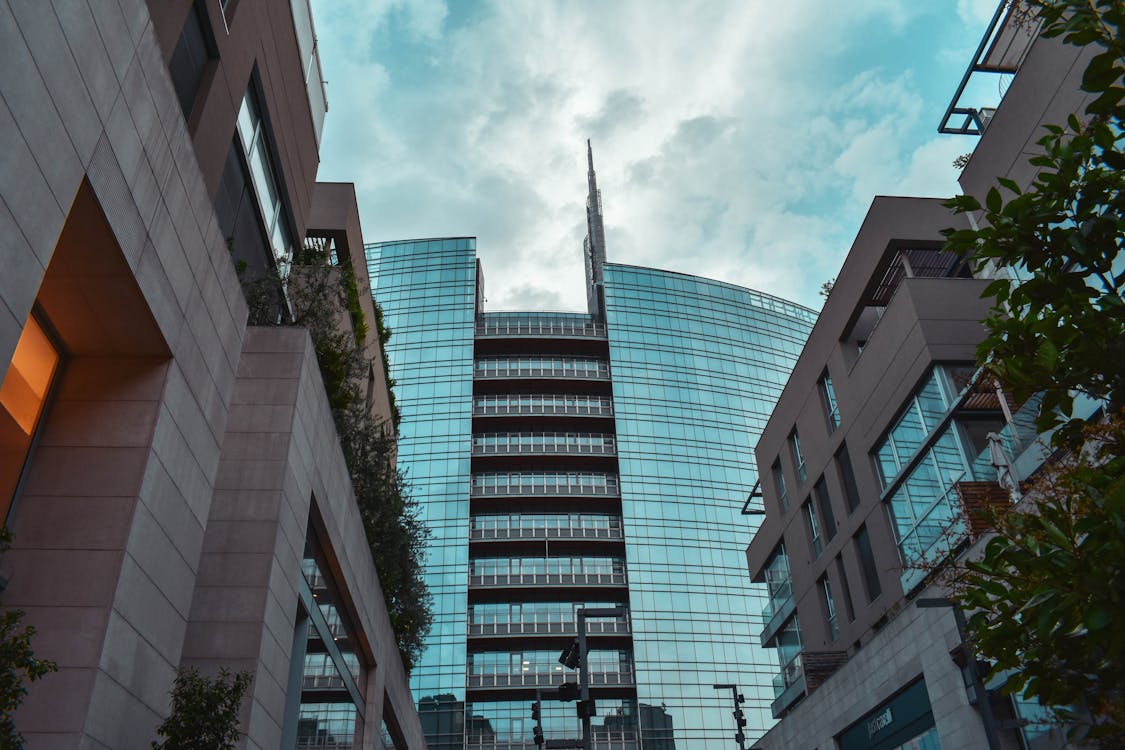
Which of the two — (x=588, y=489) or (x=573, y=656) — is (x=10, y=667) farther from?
(x=588, y=489)

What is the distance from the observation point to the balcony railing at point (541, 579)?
65688 millimetres

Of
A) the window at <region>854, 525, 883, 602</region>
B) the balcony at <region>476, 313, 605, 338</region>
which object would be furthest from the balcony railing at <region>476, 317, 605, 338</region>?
the window at <region>854, 525, 883, 602</region>

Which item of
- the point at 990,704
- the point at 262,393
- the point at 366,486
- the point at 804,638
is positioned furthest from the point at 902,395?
the point at 262,393

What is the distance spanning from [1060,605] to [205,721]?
8.94 meters

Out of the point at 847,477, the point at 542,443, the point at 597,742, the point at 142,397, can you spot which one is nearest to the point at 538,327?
the point at 542,443

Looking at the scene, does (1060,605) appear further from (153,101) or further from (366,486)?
(366,486)

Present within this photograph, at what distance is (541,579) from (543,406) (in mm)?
14633

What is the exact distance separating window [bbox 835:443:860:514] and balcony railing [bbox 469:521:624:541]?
125ft

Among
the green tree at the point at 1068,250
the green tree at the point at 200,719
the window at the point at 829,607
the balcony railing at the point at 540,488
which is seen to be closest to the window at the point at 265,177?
the green tree at the point at 200,719

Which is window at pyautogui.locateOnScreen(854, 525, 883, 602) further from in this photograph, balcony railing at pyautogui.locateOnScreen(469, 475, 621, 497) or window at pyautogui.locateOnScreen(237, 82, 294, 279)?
balcony railing at pyautogui.locateOnScreen(469, 475, 621, 497)

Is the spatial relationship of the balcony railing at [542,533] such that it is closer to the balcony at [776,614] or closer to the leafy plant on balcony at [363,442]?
the balcony at [776,614]

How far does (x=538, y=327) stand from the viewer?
77562 millimetres

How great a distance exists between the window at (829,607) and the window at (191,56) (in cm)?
2663

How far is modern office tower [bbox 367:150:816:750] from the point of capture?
63.3 m
